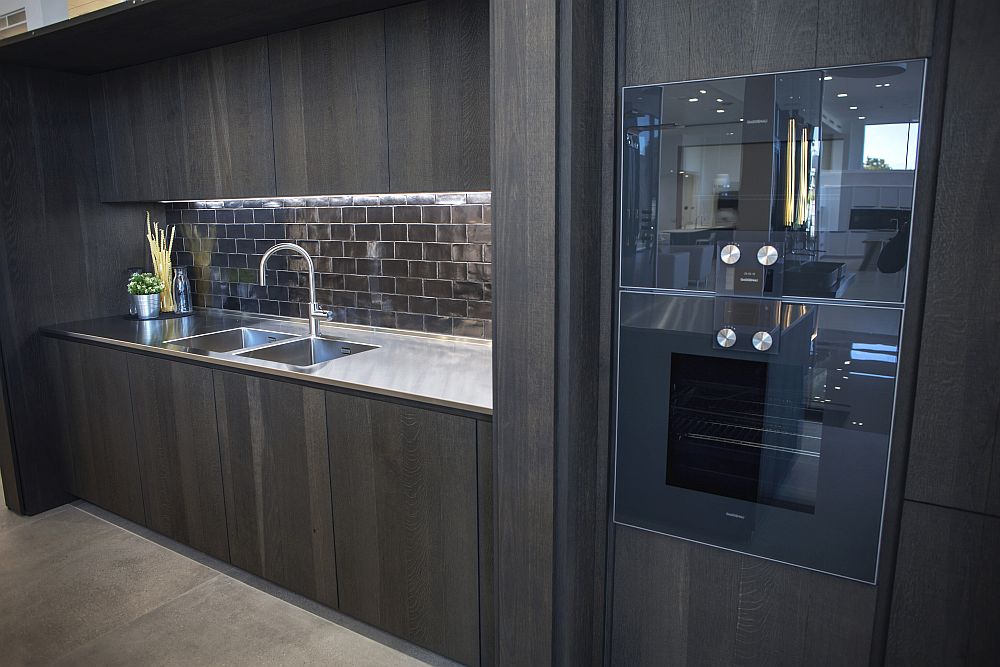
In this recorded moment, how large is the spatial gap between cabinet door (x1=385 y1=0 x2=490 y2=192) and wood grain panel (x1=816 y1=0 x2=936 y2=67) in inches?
40.9

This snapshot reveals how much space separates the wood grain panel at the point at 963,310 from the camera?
1354mm

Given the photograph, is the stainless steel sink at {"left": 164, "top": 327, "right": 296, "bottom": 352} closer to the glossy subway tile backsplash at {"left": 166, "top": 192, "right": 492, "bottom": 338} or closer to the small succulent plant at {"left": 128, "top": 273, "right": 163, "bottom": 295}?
the glossy subway tile backsplash at {"left": 166, "top": 192, "right": 492, "bottom": 338}

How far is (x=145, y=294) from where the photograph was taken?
3.53 metres

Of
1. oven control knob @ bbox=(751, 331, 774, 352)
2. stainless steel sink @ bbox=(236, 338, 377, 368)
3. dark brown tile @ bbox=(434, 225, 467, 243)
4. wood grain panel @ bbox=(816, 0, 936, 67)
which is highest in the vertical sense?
wood grain panel @ bbox=(816, 0, 936, 67)

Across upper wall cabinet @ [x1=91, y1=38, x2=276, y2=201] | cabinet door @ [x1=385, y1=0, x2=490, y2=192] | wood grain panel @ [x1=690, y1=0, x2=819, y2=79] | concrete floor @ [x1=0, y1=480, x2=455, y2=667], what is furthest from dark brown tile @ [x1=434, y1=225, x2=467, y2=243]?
concrete floor @ [x1=0, y1=480, x2=455, y2=667]

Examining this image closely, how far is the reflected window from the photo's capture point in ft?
4.69

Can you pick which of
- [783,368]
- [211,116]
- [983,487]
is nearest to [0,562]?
[211,116]

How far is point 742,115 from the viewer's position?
159 centimetres

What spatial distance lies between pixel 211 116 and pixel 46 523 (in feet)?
6.99

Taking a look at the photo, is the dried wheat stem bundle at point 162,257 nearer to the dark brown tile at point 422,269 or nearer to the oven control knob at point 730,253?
the dark brown tile at point 422,269

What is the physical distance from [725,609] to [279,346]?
205cm

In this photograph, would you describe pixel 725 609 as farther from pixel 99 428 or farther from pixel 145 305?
pixel 145 305

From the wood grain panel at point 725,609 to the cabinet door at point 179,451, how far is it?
1.73 metres

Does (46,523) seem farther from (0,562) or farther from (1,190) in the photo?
(1,190)
